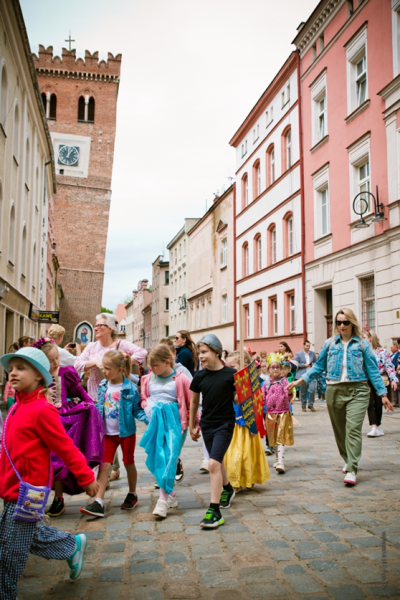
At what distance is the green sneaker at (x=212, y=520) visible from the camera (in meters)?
4.91

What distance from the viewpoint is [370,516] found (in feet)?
17.0

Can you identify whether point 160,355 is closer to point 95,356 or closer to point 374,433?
point 95,356

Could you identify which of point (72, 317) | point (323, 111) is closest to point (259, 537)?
point (323, 111)

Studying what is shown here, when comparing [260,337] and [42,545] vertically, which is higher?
[260,337]

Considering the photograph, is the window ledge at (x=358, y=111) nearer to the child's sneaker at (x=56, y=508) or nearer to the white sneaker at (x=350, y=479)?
the white sneaker at (x=350, y=479)

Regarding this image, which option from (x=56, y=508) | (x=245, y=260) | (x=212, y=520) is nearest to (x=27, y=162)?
(x=245, y=260)

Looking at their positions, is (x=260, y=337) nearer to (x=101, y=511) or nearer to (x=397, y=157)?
(x=397, y=157)

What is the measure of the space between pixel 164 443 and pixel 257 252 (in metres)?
25.3

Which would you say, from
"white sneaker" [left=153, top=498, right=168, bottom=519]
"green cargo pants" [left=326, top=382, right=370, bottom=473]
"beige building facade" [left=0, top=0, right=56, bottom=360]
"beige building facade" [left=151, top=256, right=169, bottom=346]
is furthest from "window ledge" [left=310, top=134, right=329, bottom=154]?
"beige building facade" [left=151, top=256, right=169, bottom=346]

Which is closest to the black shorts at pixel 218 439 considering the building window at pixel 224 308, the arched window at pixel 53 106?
the building window at pixel 224 308

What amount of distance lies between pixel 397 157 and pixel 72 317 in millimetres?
40209

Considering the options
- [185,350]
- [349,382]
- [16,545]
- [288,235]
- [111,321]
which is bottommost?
[16,545]

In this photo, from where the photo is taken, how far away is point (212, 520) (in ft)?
16.3

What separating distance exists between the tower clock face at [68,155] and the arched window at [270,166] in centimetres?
2889
